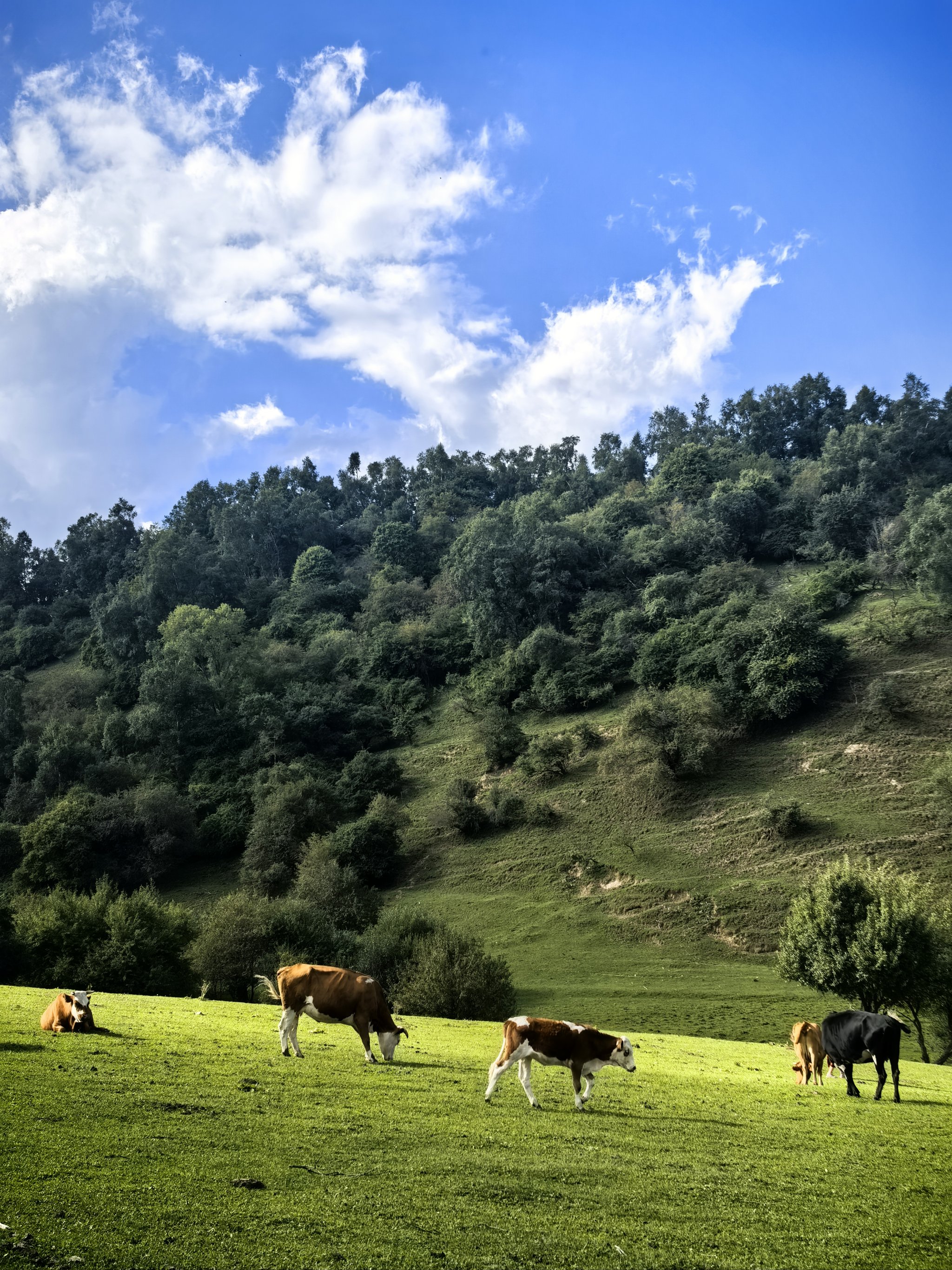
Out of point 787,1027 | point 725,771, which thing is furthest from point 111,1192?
point 725,771

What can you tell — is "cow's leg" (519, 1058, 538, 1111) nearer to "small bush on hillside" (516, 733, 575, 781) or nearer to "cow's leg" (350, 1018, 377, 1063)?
"cow's leg" (350, 1018, 377, 1063)

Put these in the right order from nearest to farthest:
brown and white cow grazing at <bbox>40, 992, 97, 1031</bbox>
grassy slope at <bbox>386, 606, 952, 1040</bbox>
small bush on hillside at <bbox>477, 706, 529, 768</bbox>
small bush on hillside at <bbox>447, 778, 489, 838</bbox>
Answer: brown and white cow grazing at <bbox>40, 992, 97, 1031</bbox>
grassy slope at <bbox>386, 606, 952, 1040</bbox>
small bush on hillside at <bbox>447, 778, 489, 838</bbox>
small bush on hillside at <bbox>477, 706, 529, 768</bbox>

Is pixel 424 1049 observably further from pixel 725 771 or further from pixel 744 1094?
pixel 725 771

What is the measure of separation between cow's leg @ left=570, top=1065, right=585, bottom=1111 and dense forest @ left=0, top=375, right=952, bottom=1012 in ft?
81.8

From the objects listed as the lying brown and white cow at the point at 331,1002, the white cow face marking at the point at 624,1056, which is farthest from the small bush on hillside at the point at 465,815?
the white cow face marking at the point at 624,1056

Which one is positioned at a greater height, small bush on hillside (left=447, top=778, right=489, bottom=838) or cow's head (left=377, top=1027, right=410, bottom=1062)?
small bush on hillside (left=447, top=778, right=489, bottom=838)

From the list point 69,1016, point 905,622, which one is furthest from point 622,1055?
point 905,622

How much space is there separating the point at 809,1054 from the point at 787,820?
40851 mm

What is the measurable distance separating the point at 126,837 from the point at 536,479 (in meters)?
134

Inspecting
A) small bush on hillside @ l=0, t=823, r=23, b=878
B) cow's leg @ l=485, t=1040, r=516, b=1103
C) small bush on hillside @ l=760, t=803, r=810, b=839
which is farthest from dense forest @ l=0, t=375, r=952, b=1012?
cow's leg @ l=485, t=1040, r=516, b=1103

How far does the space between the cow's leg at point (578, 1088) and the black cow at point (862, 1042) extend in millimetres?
7459

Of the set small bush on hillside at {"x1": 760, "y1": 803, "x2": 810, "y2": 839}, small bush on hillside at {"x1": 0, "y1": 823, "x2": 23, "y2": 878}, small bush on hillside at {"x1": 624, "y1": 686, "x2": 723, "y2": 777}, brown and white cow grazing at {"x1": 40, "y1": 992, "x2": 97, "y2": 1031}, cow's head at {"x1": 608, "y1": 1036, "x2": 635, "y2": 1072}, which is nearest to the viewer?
cow's head at {"x1": 608, "y1": 1036, "x2": 635, "y2": 1072}

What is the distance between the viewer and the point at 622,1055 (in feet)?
52.8

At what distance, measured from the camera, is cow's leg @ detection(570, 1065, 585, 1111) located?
15.1 meters
